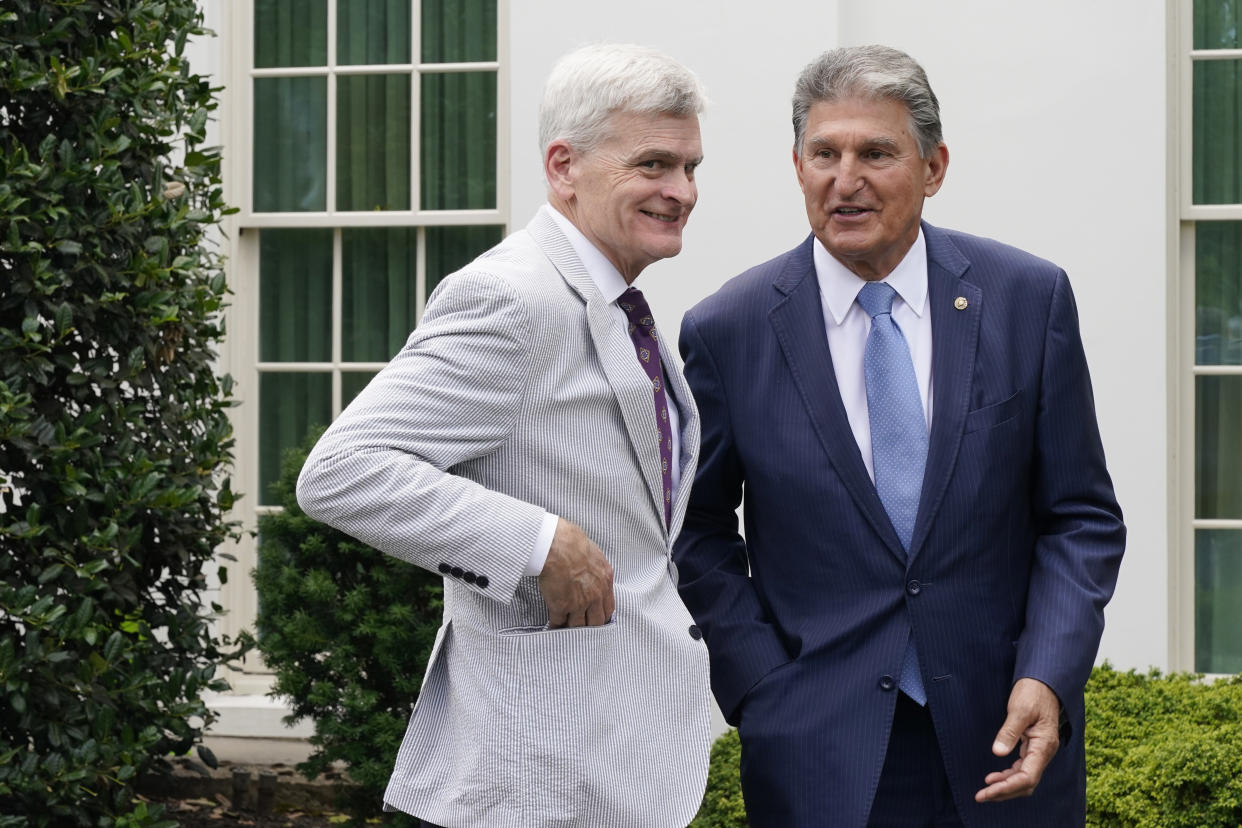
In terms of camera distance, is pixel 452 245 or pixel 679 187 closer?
pixel 679 187

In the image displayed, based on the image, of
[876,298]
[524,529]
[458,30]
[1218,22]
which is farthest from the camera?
[458,30]

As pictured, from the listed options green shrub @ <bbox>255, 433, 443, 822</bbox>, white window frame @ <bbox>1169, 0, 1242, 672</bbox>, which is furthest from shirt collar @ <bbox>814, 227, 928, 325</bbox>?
white window frame @ <bbox>1169, 0, 1242, 672</bbox>

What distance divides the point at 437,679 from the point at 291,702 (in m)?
2.85

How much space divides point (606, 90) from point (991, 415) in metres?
0.93

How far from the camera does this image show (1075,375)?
273cm

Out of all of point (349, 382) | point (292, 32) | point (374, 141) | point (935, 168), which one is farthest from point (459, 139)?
point (935, 168)

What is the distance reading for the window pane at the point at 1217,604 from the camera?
579 cm

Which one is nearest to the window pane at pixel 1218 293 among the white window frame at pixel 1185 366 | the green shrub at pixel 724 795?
the white window frame at pixel 1185 366

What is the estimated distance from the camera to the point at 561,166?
2518 mm

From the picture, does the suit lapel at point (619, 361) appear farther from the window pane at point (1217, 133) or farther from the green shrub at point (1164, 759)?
the window pane at point (1217, 133)

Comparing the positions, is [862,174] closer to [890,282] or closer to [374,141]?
[890,282]

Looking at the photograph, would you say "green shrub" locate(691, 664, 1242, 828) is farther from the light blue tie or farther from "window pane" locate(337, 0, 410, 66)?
"window pane" locate(337, 0, 410, 66)

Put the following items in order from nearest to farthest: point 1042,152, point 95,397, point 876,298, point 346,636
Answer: point 876,298, point 95,397, point 346,636, point 1042,152

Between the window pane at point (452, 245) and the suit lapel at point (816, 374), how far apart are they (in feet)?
10.9
